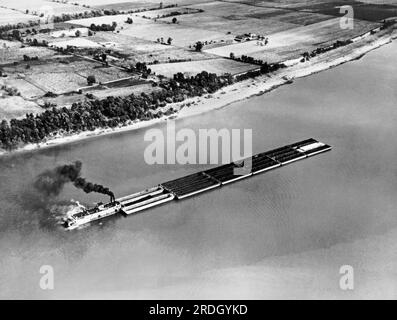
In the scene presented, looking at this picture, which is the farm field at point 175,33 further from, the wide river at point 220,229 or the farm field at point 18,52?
the wide river at point 220,229

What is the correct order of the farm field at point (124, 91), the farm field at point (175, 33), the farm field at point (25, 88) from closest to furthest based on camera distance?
the farm field at point (25, 88) → the farm field at point (124, 91) → the farm field at point (175, 33)

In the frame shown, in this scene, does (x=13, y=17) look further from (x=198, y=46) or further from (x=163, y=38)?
(x=198, y=46)

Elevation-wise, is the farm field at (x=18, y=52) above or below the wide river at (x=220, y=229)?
above

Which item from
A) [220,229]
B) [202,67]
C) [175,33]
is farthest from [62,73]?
[220,229]

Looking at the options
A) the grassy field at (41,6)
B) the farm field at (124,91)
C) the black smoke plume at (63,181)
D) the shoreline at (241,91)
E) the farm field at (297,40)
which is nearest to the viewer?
the black smoke plume at (63,181)

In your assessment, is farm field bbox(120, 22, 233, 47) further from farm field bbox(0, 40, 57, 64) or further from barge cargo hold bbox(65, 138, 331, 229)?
barge cargo hold bbox(65, 138, 331, 229)

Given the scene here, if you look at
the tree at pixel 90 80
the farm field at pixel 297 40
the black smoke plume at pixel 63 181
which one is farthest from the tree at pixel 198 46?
the black smoke plume at pixel 63 181

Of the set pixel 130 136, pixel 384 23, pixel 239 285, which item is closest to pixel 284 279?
pixel 239 285
